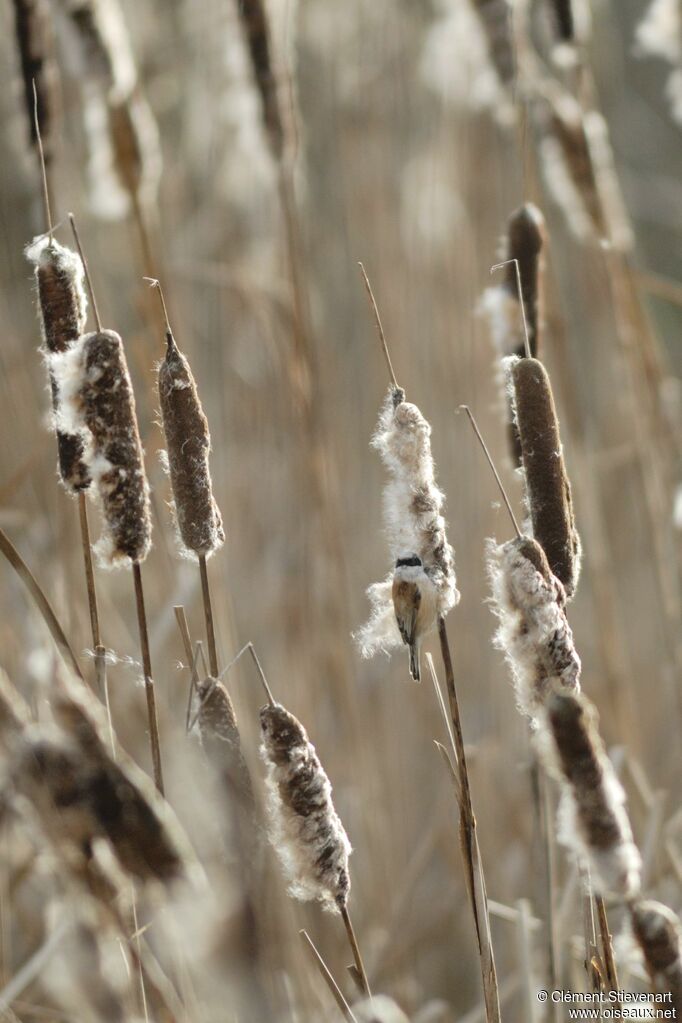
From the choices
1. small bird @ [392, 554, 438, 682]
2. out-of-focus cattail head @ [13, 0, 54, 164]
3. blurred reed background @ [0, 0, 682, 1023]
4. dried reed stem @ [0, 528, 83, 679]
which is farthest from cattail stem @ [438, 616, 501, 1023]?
out-of-focus cattail head @ [13, 0, 54, 164]

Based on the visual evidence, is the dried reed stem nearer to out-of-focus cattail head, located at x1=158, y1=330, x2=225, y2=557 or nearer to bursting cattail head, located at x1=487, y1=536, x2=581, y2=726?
out-of-focus cattail head, located at x1=158, y1=330, x2=225, y2=557

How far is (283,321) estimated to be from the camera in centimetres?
126

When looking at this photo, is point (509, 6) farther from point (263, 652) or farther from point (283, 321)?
point (263, 652)

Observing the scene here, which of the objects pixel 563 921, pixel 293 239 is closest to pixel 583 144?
pixel 293 239

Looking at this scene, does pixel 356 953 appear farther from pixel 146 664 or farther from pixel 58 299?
pixel 58 299

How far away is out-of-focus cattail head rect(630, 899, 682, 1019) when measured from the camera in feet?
1.93

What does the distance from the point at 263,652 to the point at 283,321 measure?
2.13ft

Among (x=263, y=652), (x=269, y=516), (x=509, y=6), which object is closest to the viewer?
(x=509, y=6)

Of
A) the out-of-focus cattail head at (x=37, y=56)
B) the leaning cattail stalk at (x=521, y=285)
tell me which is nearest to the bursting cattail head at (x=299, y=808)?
the leaning cattail stalk at (x=521, y=285)

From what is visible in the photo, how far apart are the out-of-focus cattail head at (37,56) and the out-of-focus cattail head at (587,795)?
0.68m

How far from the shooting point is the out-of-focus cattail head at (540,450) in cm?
60

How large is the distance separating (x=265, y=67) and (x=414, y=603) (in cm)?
71

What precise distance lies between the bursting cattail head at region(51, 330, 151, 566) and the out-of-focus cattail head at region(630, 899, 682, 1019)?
0.36 metres

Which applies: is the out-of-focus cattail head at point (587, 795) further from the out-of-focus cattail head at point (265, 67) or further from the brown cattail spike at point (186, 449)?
the out-of-focus cattail head at point (265, 67)
